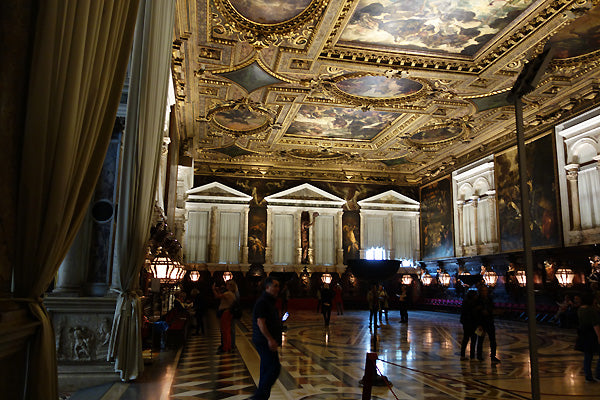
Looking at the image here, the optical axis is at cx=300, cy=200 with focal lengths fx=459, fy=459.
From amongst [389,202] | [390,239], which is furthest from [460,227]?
[389,202]

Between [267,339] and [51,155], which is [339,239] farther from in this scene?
[51,155]

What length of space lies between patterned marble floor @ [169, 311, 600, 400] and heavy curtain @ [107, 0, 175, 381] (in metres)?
0.98

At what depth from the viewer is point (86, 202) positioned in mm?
2994

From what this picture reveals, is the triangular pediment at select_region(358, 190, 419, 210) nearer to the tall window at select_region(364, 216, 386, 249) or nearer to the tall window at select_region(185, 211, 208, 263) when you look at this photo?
the tall window at select_region(364, 216, 386, 249)

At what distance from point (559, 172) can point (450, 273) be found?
8715 millimetres

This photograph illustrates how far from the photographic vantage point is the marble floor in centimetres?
628

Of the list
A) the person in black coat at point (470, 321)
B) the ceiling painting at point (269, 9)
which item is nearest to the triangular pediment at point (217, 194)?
the ceiling painting at point (269, 9)

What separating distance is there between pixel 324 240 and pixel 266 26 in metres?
16.8

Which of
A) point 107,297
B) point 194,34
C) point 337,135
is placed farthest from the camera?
point 337,135

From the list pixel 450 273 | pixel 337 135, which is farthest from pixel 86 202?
pixel 450 273

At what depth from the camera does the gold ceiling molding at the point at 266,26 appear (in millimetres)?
11352

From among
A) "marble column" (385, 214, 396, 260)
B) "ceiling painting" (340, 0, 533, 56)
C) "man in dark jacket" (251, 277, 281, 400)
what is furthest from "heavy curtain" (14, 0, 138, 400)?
"marble column" (385, 214, 396, 260)

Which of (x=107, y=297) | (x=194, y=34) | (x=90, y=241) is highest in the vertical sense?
(x=194, y=34)

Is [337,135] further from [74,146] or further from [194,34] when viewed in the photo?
[74,146]
